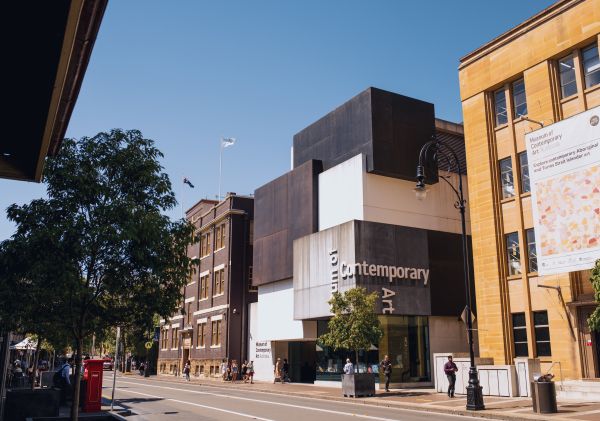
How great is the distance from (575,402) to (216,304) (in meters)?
36.9

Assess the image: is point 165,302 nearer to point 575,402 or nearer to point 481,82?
point 575,402

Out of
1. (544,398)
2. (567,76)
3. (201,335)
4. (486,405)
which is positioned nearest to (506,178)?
(567,76)

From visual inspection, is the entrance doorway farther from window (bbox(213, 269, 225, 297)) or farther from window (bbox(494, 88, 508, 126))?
window (bbox(213, 269, 225, 297))

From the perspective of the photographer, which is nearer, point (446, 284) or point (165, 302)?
point (165, 302)

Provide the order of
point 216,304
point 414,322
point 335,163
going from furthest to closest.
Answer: point 216,304
point 335,163
point 414,322

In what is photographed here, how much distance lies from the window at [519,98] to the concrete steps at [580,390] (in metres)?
13.3

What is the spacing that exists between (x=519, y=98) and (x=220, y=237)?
32.9 m

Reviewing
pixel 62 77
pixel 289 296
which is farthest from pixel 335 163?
pixel 62 77

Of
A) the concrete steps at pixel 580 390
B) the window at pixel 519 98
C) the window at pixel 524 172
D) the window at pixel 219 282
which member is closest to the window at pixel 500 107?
the window at pixel 519 98

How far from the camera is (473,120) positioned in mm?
31375

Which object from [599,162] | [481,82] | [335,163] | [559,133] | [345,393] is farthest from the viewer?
[335,163]

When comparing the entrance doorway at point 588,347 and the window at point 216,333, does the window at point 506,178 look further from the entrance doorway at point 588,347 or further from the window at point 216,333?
the window at point 216,333

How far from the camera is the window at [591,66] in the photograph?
25.4 metres

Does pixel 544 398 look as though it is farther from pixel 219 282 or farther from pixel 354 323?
pixel 219 282
